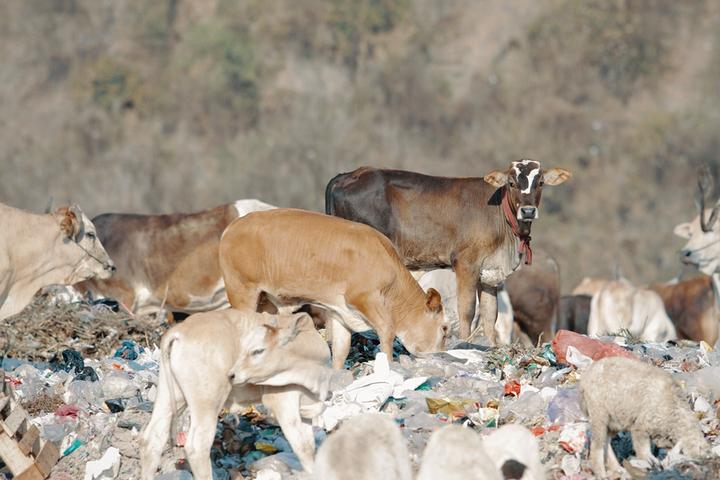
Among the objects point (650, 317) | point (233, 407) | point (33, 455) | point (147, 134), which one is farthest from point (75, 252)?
point (147, 134)

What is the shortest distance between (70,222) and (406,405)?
3514 millimetres

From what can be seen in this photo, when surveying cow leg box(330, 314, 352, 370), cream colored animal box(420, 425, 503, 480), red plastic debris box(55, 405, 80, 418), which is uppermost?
cream colored animal box(420, 425, 503, 480)

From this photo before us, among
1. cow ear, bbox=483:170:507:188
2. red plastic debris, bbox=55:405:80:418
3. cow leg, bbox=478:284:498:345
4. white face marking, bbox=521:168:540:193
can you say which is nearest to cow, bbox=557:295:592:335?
cow leg, bbox=478:284:498:345

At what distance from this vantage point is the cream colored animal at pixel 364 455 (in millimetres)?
6223

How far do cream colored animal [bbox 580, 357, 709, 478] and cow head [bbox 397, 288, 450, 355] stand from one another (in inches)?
109

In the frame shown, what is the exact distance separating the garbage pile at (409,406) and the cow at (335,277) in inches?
11.6

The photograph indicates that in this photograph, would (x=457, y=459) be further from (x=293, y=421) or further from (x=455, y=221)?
(x=455, y=221)

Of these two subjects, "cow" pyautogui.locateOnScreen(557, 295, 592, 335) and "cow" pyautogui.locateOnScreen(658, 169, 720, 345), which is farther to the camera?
"cow" pyautogui.locateOnScreen(557, 295, 592, 335)

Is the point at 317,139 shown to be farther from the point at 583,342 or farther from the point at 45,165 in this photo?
the point at 583,342

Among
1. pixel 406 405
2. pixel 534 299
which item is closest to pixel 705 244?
pixel 534 299

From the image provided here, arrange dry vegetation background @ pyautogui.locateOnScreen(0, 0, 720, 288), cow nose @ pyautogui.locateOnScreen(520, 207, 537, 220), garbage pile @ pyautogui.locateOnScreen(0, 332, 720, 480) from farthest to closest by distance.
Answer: dry vegetation background @ pyautogui.locateOnScreen(0, 0, 720, 288), cow nose @ pyautogui.locateOnScreen(520, 207, 537, 220), garbage pile @ pyautogui.locateOnScreen(0, 332, 720, 480)

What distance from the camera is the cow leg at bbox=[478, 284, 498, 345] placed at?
11773mm

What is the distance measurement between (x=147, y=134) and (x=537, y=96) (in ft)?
35.1

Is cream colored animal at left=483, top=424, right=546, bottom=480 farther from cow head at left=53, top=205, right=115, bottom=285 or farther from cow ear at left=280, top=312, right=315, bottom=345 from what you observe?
cow head at left=53, top=205, right=115, bottom=285
